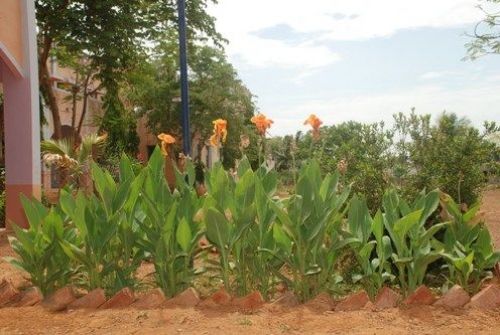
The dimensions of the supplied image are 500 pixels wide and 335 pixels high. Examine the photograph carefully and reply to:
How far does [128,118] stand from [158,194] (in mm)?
21742

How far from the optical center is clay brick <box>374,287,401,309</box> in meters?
3.69

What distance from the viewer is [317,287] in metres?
3.92

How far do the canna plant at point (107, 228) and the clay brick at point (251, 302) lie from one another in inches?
32.2

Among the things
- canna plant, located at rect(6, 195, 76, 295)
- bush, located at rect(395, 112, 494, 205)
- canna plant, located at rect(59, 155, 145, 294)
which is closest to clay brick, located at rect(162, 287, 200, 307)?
canna plant, located at rect(59, 155, 145, 294)

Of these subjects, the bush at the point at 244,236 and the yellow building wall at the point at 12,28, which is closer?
the bush at the point at 244,236

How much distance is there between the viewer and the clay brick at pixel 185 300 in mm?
3771

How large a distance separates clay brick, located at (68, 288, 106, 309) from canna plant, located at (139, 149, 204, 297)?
1.27 feet

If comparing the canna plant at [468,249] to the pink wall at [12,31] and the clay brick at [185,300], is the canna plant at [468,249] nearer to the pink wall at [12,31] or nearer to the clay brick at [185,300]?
the clay brick at [185,300]

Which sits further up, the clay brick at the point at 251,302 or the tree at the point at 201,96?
the tree at the point at 201,96

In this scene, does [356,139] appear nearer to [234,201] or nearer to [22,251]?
[234,201]

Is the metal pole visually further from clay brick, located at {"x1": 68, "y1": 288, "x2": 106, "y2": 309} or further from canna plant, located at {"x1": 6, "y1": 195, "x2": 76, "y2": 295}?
clay brick, located at {"x1": 68, "y1": 288, "x2": 106, "y2": 309}

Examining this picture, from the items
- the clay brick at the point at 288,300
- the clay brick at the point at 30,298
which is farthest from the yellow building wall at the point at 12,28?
the clay brick at the point at 288,300

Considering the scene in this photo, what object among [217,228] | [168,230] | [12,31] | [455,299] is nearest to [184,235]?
[168,230]

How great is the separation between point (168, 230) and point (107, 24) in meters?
10.5
